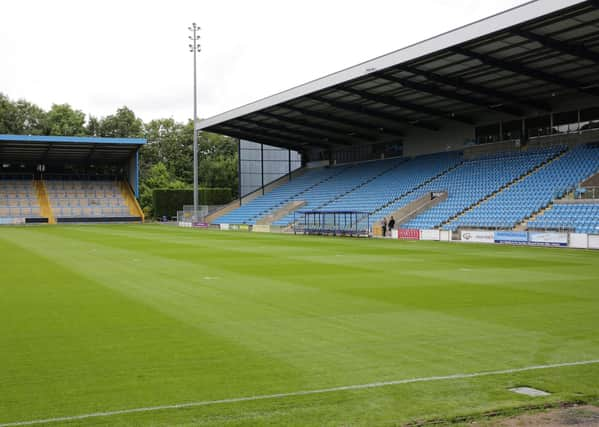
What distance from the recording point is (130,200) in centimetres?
7994

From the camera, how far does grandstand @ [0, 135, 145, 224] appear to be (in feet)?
238

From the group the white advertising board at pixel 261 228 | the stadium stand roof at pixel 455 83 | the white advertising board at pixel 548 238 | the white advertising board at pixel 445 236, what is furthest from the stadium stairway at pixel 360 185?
the white advertising board at pixel 548 238

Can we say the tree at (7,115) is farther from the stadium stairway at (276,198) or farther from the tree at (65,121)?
the stadium stairway at (276,198)

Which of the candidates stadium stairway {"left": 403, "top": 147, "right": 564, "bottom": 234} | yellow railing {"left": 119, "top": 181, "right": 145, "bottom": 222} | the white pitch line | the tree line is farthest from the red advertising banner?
the tree line

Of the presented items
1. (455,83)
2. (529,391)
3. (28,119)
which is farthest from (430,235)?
(28,119)

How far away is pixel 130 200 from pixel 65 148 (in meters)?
10.6

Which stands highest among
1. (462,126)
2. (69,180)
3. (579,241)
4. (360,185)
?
(462,126)

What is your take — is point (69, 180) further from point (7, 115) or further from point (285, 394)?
point (285, 394)

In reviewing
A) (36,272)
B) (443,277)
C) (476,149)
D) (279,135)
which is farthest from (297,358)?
(279,135)

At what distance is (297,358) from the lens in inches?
323

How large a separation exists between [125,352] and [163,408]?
2645 millimetres

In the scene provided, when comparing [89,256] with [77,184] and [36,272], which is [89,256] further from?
[77,184]

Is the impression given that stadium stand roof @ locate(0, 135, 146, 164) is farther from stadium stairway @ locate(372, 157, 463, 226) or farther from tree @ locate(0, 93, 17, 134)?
stadium stairway @ locate(372, 157, 463, 226)

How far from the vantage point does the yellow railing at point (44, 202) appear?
73.3m
